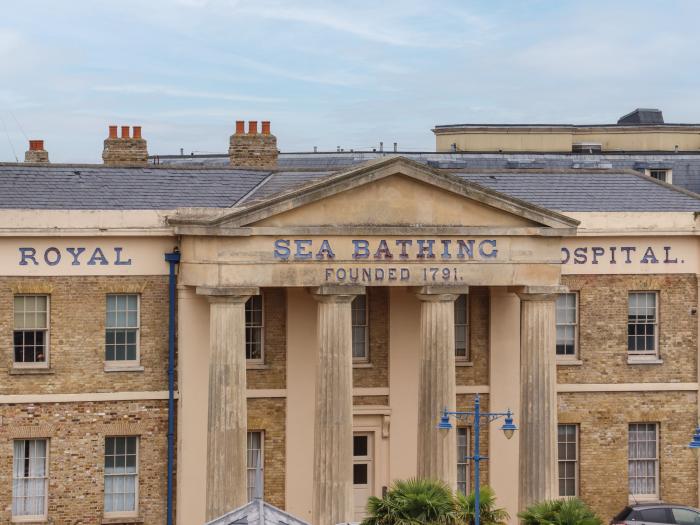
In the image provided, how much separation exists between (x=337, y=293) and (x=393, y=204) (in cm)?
265

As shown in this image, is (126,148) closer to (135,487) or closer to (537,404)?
(135,487)

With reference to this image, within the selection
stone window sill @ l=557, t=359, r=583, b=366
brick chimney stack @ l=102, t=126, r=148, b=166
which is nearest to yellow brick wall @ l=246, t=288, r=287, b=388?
stone window sill @ l=557, t=359, r=583, b=366

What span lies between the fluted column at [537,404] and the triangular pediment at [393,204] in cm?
212

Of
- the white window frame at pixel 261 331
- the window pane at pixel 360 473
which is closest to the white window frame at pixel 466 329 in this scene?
the window pane at pixel 360 473

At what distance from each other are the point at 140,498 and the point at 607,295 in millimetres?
13202

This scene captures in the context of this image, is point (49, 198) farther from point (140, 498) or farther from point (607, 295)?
point (607, 295)

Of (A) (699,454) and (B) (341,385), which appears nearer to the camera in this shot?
(B) (341,385)

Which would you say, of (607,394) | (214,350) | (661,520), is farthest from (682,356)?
(214,350)

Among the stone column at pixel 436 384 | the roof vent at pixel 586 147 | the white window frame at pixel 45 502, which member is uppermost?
the roof vent at pixel 586 147

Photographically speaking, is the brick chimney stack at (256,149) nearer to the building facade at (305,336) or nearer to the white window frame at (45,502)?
the building facade at (305,336)

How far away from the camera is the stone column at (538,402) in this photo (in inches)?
1682

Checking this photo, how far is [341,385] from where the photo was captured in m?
41.5

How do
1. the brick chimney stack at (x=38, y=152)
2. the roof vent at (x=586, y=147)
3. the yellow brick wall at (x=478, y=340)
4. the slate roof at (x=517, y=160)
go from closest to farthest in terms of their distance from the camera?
the yellow brick wall at (x=478, y=340)
the brick chimney stack at (x=38, y=152)
the slate roof at (x=517, y=160)
the roof vent at (x=586, y=147)

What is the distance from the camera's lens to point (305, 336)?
43.8 m
